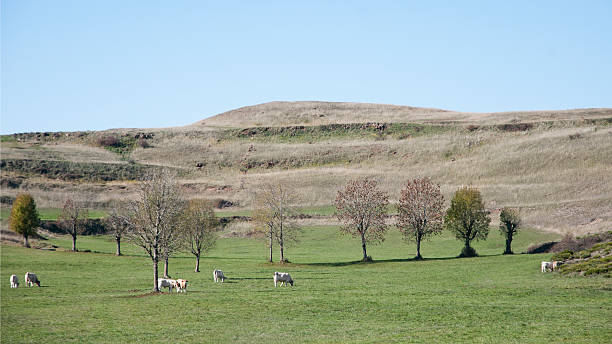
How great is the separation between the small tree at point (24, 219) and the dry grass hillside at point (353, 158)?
31.6 meters

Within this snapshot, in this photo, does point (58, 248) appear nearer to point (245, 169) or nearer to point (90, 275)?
point (90, 275)

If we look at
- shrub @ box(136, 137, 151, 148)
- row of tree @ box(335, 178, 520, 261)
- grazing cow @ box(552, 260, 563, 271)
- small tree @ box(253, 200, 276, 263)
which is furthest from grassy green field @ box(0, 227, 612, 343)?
shrub @ box(136, 137, 151, 148)

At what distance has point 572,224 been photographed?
88312mm

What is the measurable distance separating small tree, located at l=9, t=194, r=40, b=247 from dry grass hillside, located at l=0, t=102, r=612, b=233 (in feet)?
104

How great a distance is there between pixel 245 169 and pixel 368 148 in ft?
108

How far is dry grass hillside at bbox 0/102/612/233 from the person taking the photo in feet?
367

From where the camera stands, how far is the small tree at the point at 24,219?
82438 mm

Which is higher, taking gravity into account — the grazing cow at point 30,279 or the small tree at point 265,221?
the small tree at point 265,221

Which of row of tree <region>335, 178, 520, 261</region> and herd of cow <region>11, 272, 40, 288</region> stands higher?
row of tree <region>335, 178, 520, 261</region>

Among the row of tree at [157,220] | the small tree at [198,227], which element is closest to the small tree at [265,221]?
the row of tree at [157,220]

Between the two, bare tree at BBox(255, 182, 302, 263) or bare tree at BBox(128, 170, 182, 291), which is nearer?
bare tree at BBox(128, 170, 182, 291)

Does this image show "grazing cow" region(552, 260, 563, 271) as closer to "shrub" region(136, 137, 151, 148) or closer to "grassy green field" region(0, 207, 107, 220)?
"grassy green field" region(0, 207, 107, 220)

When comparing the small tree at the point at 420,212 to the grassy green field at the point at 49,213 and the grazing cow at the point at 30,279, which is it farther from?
the grassy green field at the point at 49,213

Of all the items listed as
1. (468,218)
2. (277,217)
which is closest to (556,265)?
(468,218)
